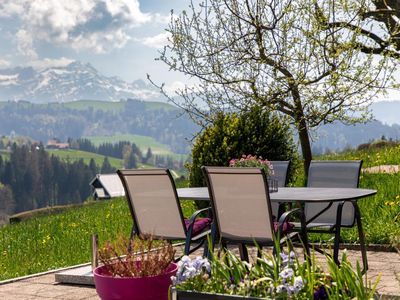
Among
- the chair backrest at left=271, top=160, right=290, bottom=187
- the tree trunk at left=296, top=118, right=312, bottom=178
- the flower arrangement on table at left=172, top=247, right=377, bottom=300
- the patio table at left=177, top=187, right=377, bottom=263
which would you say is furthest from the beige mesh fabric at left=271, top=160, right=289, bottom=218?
the flower arrangement on table at left=172, top=247, right=377, bottom=300

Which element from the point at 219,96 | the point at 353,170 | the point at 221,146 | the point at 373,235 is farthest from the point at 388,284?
the point at 219,96

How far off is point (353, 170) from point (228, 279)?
4.08 meters

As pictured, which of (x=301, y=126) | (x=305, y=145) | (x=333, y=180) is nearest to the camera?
(x=333, y=180)

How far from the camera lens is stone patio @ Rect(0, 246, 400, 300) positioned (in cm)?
596

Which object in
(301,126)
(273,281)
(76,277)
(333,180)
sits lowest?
(76,277)

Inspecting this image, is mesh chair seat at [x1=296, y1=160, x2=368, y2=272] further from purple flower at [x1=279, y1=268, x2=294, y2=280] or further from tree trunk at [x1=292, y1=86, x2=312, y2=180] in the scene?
tree trunk at [x1=292, y1=86, x2=312, y2=180]

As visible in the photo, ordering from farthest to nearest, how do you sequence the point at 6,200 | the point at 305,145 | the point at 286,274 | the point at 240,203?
1. the point at 6,200
2. the point at 305,145
3. the point at 240,203
4. the point at 286,274

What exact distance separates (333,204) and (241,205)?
203 centimetres

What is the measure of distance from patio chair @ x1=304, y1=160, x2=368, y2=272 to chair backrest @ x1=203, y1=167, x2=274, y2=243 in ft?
4.33

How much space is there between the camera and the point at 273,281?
328cm

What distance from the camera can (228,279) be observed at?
3.43 metres

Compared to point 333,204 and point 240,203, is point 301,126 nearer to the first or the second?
point 333,204

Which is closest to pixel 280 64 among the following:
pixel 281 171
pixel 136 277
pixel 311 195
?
pixel 281 171

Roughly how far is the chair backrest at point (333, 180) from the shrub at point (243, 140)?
276 cm
